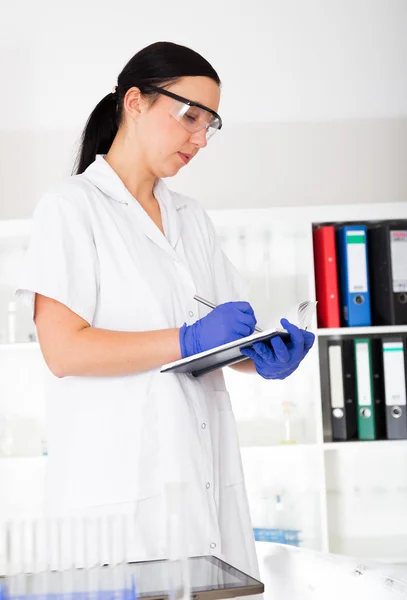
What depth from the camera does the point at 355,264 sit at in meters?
2.57

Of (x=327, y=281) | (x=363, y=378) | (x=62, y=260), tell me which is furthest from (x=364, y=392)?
(x=62, y=260)

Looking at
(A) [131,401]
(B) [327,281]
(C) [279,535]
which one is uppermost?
(B) [327,281]

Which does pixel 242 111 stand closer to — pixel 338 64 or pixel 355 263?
pixel 338 64

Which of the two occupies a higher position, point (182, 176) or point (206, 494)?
point (182, 176)

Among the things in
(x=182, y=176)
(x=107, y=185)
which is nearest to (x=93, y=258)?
(x=107, y=185)

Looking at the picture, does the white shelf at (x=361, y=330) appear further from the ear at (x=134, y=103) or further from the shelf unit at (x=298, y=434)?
the ear at (x=134, y=103)

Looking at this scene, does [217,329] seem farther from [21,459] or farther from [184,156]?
[21,459]

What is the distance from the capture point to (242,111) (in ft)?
9.82

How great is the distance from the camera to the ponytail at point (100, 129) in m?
1.60

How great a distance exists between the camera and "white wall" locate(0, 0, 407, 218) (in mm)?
2971

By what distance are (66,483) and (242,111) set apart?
2.00 m

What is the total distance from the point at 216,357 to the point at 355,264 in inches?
55.5

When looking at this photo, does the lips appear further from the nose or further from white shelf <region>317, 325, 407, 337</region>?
white shelf <region>317, 325, 407, 337</region>

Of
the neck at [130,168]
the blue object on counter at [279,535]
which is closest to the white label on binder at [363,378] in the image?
the blue object on counter at [279,535]
